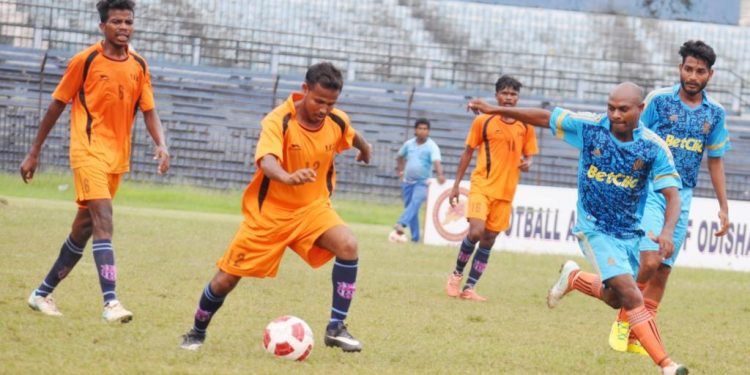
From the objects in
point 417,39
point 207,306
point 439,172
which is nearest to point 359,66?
point 417,39

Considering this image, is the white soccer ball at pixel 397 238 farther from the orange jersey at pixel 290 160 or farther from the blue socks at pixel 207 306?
the blue socks at pixel 207 306

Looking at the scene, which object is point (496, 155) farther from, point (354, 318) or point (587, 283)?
point (587, 283)

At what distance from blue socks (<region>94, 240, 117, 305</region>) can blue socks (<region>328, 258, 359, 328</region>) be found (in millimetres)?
1732

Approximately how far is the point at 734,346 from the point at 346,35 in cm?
2612

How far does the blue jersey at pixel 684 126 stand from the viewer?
8.90 m

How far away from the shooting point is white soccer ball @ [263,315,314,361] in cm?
723

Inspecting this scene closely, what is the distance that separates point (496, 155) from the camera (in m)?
12.9

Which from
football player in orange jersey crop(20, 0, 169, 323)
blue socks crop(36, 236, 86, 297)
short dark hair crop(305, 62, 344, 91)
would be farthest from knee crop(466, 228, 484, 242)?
short dark hair crop(305, 62, 344, 91)

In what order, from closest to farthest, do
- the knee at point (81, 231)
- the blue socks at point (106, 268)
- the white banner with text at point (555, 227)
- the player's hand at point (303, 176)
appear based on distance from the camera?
1. the player's hand at point (303, 176)
2. the blue socks at point (106, 268)
3. the knee at point (81, 231)
4. the white banner with text at point (555, 227)

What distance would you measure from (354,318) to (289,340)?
8.32 ft

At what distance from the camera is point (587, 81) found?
32.4 meters

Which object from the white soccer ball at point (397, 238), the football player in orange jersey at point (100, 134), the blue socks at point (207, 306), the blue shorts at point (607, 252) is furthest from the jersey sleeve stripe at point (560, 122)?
the white soccer ball at point (397, 238)

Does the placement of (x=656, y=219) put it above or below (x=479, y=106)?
below

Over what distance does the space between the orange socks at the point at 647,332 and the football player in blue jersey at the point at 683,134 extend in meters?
1.33
